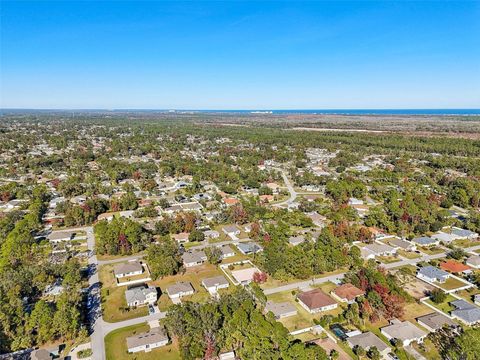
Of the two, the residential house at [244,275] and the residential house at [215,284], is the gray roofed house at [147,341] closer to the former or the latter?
the residential house at [215,284]

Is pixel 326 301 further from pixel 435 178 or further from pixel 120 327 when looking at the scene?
pixel 435 178

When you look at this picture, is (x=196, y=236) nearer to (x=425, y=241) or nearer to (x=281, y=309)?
(x=281, y=309)

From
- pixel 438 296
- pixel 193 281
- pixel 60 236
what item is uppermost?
pixel 438 296

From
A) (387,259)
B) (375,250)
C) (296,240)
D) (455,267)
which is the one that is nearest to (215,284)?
(296,240)

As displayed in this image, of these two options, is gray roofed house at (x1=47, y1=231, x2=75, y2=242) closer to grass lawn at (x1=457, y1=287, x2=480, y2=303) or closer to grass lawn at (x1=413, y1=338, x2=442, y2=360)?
grass lawn at (x1=413, y1=338, x2=442, y2=360)

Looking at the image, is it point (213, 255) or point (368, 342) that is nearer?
point (368, 342)

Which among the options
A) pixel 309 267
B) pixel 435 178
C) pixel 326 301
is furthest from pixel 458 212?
pixel 326 301
